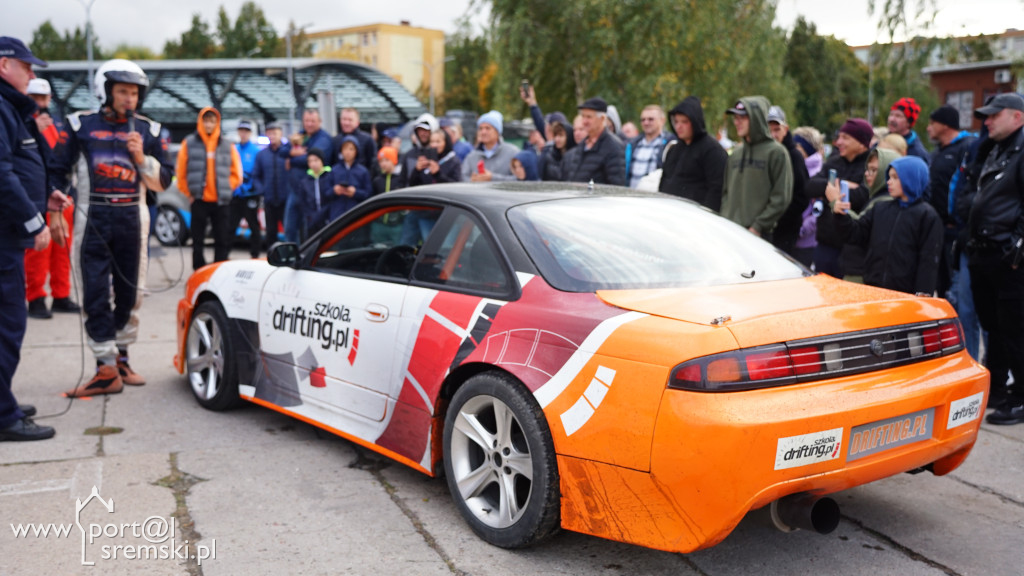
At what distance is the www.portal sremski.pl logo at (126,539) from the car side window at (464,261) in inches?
56.2

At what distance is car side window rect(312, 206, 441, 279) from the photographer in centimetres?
436

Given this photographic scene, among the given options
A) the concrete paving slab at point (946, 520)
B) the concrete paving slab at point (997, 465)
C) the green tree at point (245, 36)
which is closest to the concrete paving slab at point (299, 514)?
the concrete paving slab at point (946, 520)

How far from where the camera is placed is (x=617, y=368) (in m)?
2.96

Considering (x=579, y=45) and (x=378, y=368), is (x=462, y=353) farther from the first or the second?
(x=579, y=45)

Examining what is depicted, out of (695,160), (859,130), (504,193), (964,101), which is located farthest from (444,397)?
(964,101)

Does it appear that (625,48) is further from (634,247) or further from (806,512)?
(806,512)

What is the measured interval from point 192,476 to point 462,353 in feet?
5.34

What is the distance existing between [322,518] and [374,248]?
157 cm

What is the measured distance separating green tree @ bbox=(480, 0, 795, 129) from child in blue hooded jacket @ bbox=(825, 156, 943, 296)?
747 inches

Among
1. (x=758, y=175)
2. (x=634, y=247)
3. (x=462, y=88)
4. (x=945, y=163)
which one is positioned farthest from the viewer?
(x=462, y=88)

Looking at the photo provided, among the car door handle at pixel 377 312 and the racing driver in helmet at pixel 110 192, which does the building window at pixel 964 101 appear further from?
the car door handle at pixel 377 312

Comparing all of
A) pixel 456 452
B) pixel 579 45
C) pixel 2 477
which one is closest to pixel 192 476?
pixel 2 477

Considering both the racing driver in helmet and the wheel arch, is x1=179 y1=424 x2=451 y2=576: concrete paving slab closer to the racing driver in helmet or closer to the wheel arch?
the wheel arch

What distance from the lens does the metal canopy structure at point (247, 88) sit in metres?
25.6
